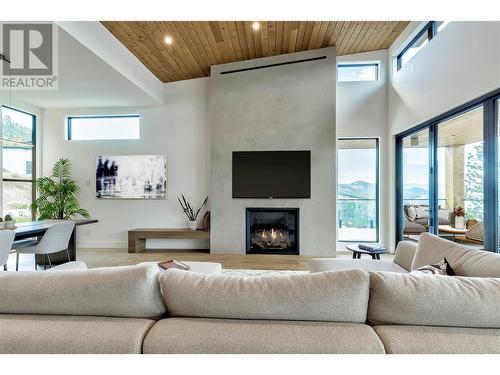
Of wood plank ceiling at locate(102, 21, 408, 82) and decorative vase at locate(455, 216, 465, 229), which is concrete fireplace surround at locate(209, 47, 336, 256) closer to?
wood plank ceiling at locate(102, 21, 408, 82)

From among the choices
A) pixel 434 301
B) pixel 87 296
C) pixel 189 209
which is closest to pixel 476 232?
pixel 434 301

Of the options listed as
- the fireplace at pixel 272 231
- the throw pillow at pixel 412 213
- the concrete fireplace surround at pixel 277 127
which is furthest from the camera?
the fireplace at pixel 272 231

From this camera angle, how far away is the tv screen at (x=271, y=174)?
500cm

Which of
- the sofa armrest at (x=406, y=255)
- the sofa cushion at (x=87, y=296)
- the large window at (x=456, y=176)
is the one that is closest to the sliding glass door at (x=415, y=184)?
the large window at (x=456, y=176)

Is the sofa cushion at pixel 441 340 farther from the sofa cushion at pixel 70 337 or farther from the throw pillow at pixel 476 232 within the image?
the throw pillow at pixel 476 232

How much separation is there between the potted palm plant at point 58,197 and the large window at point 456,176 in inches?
247

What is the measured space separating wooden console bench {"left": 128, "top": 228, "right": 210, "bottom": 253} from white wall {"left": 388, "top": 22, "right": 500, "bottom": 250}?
12.4 ft

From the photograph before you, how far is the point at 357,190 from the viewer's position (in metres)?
5.55

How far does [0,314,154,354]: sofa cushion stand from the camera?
1.02 meters

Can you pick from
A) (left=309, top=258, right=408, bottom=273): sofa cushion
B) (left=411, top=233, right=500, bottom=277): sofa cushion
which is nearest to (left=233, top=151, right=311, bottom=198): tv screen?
(left=309, top=258, right=408, bottom=273): sofa cushion

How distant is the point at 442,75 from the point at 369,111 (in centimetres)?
180

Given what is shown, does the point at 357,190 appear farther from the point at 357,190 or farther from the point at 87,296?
the point at 87,296

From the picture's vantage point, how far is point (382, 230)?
5.46 metres
